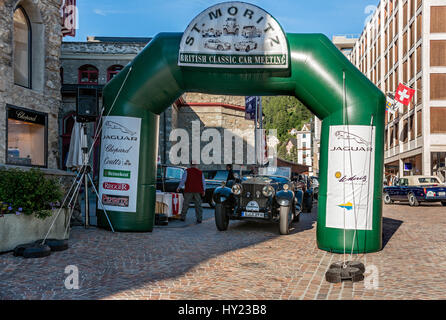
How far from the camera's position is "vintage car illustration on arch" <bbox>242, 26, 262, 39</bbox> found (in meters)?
9.07

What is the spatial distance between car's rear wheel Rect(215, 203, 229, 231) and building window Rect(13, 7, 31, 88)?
556 cm

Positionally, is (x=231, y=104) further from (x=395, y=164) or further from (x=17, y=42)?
(x=17, y=42)

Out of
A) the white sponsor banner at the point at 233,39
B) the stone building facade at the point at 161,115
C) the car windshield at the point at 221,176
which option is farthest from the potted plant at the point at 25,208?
the stone building facade at the point at 161,115

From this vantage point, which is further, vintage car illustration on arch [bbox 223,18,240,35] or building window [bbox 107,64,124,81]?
building window [bbox 107,64,124,81]

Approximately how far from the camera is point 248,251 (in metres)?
8.32

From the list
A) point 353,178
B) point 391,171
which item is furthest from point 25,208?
point 391,171

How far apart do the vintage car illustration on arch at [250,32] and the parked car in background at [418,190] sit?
48.7 ft

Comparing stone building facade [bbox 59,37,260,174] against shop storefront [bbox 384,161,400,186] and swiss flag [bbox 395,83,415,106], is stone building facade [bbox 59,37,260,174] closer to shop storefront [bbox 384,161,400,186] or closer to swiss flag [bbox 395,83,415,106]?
swiss flag [bbox 395,83,415,106]

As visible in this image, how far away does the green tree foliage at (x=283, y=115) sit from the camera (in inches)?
3868

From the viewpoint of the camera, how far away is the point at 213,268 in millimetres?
6730

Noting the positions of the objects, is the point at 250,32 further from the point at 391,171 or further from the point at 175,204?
the point at 391,171

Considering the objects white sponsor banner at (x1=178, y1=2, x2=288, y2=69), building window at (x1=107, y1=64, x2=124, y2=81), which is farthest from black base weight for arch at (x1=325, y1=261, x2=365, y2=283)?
building window at (x1=107, y1=64, x2=124, y2=81)
